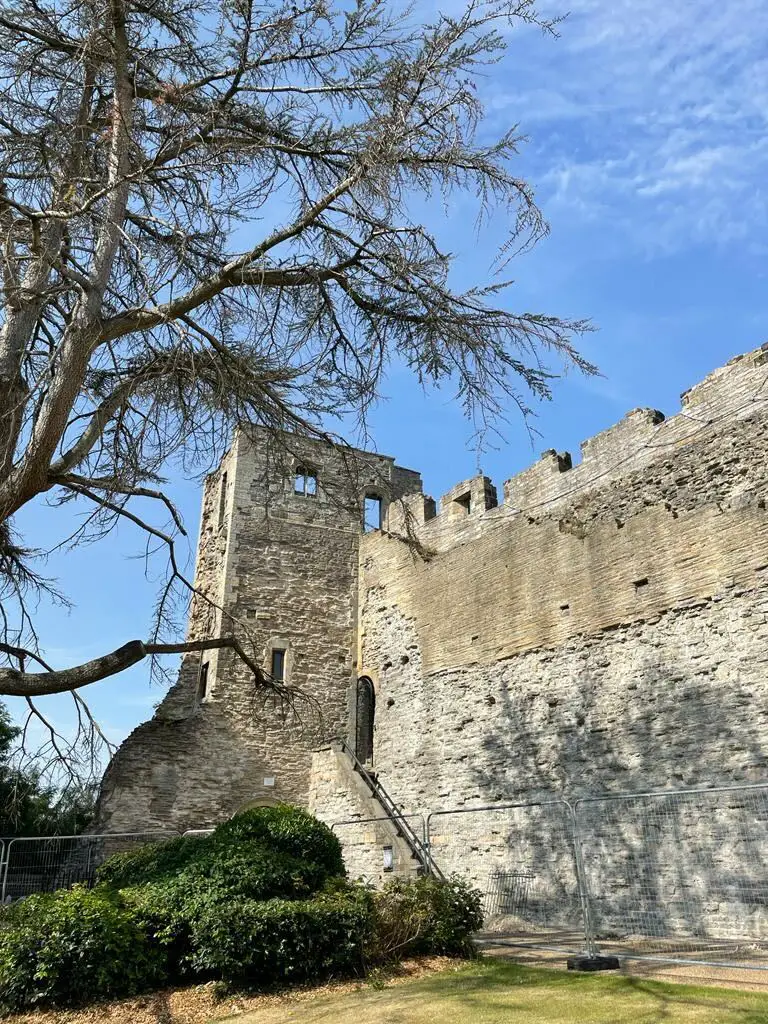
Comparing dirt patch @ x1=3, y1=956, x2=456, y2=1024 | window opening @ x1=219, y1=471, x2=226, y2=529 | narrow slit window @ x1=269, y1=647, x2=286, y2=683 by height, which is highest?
window opening @ x1=219, y1=471, x2=226, y2=529

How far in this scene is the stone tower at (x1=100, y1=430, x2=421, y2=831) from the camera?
50.4 feet

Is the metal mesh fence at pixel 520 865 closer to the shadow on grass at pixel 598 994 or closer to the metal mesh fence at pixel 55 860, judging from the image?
the shadow on grass at pixel 598 994

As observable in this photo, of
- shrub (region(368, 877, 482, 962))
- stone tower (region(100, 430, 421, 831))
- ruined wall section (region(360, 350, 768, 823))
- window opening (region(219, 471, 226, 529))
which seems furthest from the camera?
window opening (region(219, 471, 226, 529))

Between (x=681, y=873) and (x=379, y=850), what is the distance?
4775 millimetres

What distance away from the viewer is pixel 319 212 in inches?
276

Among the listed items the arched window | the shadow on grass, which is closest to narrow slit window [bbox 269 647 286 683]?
the arched window

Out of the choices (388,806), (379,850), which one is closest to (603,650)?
(379,850)

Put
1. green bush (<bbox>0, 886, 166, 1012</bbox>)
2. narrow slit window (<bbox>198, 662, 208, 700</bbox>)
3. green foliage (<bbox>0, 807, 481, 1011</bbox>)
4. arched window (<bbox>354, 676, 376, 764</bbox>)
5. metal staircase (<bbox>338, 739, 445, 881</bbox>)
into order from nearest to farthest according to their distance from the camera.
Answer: green bush (<bbox>0, 886, 166, 1012</bbox>) < green foliage (<bbox>0, 807, 481, 1011</bbox>) < metal staircase (<bbox>338, 739, 445, 881</bbox>) < narrow slit window (<bbox>198, 662, 208, 700</bbox>) < arched window (<bbox>354, 676, 376, 764</bbox>)

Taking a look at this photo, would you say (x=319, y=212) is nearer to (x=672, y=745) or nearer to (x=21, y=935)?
(x=21, y=935)

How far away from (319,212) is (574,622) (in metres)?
8.08

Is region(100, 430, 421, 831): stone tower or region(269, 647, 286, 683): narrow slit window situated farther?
region(269, 647, 286, 683): narrow slit window

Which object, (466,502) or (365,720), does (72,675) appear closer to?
(466,502)

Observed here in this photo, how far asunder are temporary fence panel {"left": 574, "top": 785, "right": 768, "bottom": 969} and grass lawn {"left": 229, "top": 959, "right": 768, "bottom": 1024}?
1915 millimetres

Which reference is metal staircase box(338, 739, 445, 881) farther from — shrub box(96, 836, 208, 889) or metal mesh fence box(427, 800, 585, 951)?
shrub box(96, 836, 208, 889)
